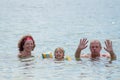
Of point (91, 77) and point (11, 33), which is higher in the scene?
point (11, 33)

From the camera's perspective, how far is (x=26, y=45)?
17547 mm

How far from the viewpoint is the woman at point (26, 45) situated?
690 inches

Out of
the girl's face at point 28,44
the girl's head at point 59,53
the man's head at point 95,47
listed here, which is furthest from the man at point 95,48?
the girl's face at point 28,44

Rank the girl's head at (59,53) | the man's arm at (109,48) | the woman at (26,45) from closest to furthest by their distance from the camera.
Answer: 1. the man's arm at (109,48)
2. the girl's head at (59,53)
3. the woman at (26,45)

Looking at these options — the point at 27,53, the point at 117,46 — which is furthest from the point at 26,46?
the point at 117,46

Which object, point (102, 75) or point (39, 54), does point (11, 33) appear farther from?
point (102, 75)

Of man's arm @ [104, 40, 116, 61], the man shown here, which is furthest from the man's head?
man's arm @ [104, 40, 116, 61]

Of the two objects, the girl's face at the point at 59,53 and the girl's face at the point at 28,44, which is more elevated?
the girl's face at the point at 28,44

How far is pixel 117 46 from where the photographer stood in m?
22.8

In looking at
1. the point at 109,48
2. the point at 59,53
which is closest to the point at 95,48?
the point at 109,48

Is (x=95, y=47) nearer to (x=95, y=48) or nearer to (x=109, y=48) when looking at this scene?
(x=95, y=48)

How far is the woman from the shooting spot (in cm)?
1753

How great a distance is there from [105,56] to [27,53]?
2591 millimetres

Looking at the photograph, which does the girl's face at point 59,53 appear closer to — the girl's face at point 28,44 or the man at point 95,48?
the man at point 95,48
